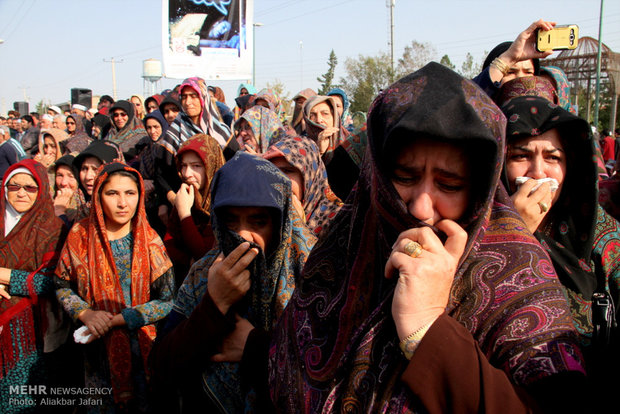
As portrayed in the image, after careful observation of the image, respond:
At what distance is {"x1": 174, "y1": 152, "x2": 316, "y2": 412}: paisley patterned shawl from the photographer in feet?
6.54

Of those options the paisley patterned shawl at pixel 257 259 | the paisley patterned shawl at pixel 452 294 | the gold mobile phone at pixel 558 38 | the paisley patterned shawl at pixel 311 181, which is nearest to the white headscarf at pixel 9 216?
the paisley patterned shawl at pixel 311 181

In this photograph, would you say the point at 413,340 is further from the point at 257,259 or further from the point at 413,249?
the point at 257,259

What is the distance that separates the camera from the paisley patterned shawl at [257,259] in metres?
1.99

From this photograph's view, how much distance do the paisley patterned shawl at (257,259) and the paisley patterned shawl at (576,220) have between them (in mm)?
1025

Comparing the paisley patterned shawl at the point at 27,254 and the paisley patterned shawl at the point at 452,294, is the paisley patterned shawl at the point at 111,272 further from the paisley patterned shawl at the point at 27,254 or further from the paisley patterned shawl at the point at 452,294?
the paisley patterned shawl at the point at 452,294

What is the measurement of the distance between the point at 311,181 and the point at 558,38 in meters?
1.65

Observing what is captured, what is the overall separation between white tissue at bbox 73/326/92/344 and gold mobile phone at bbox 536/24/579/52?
3.13 metres

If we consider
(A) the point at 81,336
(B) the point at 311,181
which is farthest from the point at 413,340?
(A) the point at 81,336

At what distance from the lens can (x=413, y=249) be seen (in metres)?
1.08

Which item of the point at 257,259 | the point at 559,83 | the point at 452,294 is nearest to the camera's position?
the point at 452,294

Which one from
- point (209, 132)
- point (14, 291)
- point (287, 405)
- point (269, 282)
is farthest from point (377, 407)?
point (209, 132)

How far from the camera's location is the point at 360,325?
4.20 ft

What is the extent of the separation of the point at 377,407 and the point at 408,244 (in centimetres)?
41

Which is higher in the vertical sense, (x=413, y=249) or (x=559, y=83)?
(x=559, y=83)
